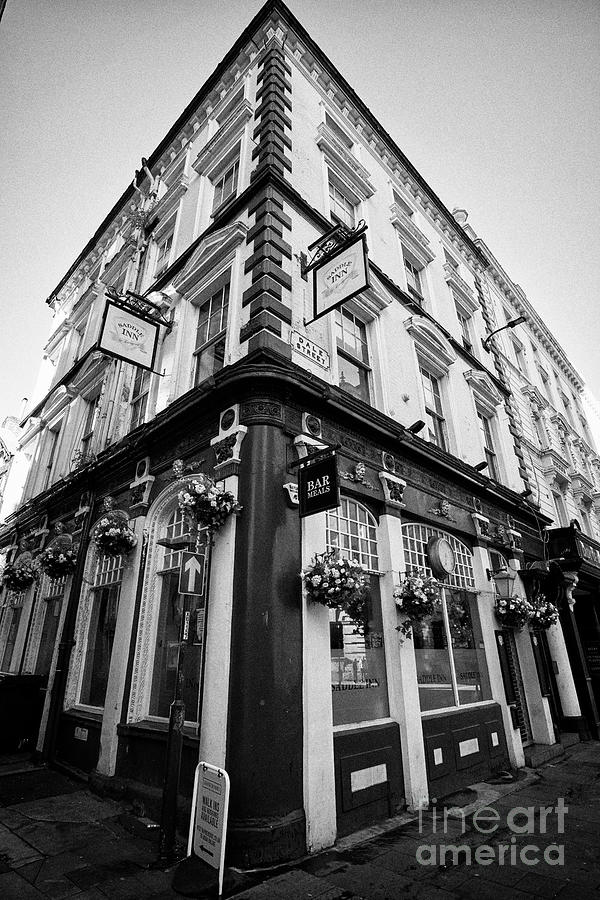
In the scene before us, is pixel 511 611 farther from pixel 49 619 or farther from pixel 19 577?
pixel 19 577

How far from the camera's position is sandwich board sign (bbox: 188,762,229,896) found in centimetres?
438

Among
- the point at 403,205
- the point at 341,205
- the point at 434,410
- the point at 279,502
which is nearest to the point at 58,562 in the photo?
the point at 279,502

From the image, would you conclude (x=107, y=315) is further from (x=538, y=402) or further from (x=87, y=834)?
(x=538, y=402)

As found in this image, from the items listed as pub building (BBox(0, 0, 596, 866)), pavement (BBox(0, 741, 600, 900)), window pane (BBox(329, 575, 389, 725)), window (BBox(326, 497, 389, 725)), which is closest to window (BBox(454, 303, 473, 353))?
pub building (BBox(0, 0, 596, 866))

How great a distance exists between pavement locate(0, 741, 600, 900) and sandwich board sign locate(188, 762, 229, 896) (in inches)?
9.3

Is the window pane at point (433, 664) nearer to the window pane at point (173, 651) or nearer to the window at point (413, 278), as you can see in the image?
the window pane at point (173, 651)

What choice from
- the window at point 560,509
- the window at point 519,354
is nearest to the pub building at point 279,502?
the window at point 560,509

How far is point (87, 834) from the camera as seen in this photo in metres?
5.69

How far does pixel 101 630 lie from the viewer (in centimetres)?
931

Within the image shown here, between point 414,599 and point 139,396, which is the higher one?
point 139,396

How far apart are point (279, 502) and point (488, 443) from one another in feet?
34.8

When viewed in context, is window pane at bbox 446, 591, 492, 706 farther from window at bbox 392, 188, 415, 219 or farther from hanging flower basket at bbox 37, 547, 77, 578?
window at bbox 392, 188, 415, 219

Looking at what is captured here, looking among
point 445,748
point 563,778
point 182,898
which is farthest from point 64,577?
point 563,778

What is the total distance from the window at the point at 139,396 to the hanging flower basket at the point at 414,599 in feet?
22.5
